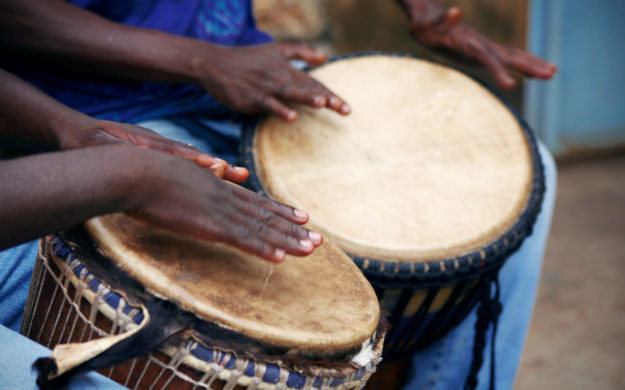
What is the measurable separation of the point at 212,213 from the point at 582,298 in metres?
1.97

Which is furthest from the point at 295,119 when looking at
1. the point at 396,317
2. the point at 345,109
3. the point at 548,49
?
the point at 548,49

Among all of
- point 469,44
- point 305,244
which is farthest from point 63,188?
point 469,44

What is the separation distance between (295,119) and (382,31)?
2.23 m

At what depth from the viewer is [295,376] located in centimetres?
77

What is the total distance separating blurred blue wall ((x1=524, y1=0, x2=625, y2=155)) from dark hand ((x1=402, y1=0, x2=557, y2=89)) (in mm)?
1887

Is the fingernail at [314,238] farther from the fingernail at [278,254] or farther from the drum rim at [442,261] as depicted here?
the drum rim at [442,261]

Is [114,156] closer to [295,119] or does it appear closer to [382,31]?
[295,119]

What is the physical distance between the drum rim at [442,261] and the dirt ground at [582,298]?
93cm

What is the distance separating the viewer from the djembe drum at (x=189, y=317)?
2.42 ft

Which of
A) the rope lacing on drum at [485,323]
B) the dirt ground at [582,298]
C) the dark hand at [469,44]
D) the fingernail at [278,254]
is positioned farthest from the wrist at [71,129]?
the dirt ground at [582,298]

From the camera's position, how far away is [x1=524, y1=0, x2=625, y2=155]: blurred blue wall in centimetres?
343

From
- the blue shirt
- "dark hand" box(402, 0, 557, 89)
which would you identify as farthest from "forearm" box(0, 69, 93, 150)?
"dark hand" box(402, 0, 557, 89)

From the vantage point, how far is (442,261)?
3.58 feet

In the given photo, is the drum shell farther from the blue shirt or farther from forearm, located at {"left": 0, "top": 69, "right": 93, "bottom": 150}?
the blue shirt
